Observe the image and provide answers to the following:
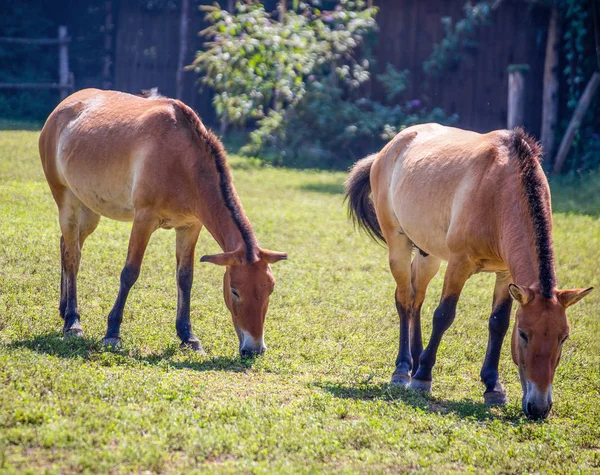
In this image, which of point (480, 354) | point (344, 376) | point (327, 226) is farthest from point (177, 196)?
point (327, 226)

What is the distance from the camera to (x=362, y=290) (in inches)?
345

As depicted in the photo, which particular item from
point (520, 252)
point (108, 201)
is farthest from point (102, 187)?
point (520, 252)

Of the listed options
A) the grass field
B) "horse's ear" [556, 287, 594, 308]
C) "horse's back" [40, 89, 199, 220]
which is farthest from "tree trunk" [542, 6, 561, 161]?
"horse's ear" [556, 287, 594, 308]

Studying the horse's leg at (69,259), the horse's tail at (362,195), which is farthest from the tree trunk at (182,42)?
the horse's tail at (362,195)

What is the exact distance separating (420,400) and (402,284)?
1.41 m

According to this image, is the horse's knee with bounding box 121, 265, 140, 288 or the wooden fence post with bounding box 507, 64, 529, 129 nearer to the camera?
the horse's knee with bounding box 121, 265, 140, 288

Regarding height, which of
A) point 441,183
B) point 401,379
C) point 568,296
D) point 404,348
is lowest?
point 401,379

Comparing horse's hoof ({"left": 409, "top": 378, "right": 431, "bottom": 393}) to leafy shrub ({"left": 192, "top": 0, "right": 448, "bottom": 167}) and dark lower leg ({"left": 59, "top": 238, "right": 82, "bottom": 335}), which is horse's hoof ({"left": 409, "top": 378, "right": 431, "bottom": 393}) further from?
leafy shrub ({"left": 192, "top": 0, "right": 448, "bottom": 167})

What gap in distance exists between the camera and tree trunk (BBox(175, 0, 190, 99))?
17.9 metres

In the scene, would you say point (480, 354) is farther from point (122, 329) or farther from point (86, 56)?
point (86, 56)

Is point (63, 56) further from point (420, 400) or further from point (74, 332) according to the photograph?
point (420, 400)

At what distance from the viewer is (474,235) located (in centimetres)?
562

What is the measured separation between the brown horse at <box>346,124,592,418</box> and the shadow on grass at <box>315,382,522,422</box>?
0.23 meters

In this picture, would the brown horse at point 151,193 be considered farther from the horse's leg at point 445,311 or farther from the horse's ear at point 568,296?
the horse's ear at point 568,296
